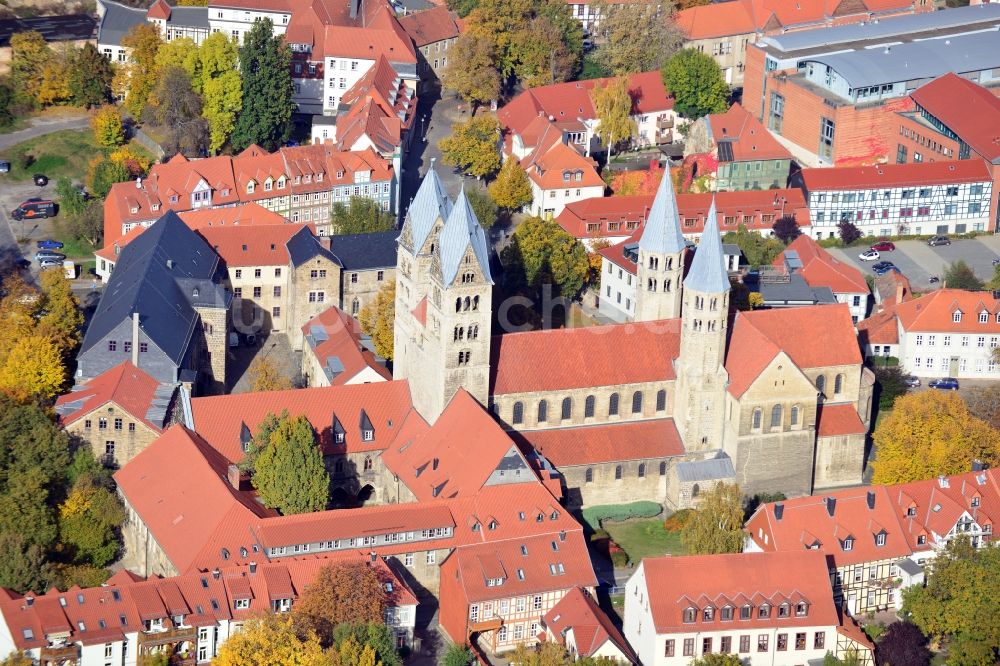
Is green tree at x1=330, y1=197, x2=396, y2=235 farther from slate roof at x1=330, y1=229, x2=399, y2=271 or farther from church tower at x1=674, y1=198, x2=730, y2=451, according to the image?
church tower at x1=674, y1=198, x2=730, y2=451

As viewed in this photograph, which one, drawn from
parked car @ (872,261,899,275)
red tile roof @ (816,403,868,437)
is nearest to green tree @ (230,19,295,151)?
parked car @ (872,261,899,275)

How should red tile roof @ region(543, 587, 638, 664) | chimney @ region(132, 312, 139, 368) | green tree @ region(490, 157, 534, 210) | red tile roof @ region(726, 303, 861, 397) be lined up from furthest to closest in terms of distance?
green tree @ region(490, 157, 534, 210) → chimney @ region(132, 312, 139, 368) → red tile roof @ region(726, 303, 861, 397) → red tile roof @ region(543, 587, 638, 664)

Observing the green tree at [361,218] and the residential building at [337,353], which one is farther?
the green tree at [361,218]

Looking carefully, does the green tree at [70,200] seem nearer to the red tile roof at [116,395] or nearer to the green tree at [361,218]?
the green tree at [361,218]

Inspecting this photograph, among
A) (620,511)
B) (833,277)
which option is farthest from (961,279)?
(620,511)

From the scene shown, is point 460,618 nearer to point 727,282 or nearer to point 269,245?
point 727,282

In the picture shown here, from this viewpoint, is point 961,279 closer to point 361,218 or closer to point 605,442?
point 605,442

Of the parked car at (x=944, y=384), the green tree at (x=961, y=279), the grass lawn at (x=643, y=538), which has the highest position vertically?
the green tree at (x=961, y=279)

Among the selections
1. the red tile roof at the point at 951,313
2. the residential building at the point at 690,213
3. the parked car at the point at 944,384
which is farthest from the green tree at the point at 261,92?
the parked car at the point at 944,384
